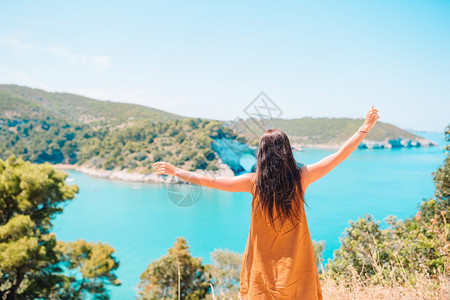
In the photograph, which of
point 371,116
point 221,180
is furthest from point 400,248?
point 221,180

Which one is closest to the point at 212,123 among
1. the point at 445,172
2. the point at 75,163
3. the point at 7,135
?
the point at 75,163

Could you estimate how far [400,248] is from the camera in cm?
Result: 302

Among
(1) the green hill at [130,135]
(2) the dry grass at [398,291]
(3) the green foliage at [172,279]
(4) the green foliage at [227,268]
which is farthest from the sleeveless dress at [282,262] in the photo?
(1) the green hill at [130,135]

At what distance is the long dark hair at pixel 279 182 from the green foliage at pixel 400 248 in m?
0.97

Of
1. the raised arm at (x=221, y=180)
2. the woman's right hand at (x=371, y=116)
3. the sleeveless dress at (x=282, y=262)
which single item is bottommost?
the sleeveless dress at (x=282, y=262)

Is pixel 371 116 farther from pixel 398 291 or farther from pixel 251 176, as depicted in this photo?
pixel 398 291

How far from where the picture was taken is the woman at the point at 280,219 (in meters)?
1.22

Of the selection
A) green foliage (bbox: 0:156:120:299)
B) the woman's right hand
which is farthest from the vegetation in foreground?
green foliage (bbox: 0:156:120:299)

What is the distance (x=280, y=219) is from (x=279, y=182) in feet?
0.52

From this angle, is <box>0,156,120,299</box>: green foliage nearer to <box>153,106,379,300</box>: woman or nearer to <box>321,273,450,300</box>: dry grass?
<box>321,273,450,300</box>: dry grass

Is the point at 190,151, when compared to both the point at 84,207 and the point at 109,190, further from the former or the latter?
the point at 84,207

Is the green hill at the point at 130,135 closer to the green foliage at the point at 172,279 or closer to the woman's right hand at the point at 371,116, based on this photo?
the green foliage at the point at 172,279

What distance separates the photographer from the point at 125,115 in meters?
79.2

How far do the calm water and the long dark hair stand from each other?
19656mm
